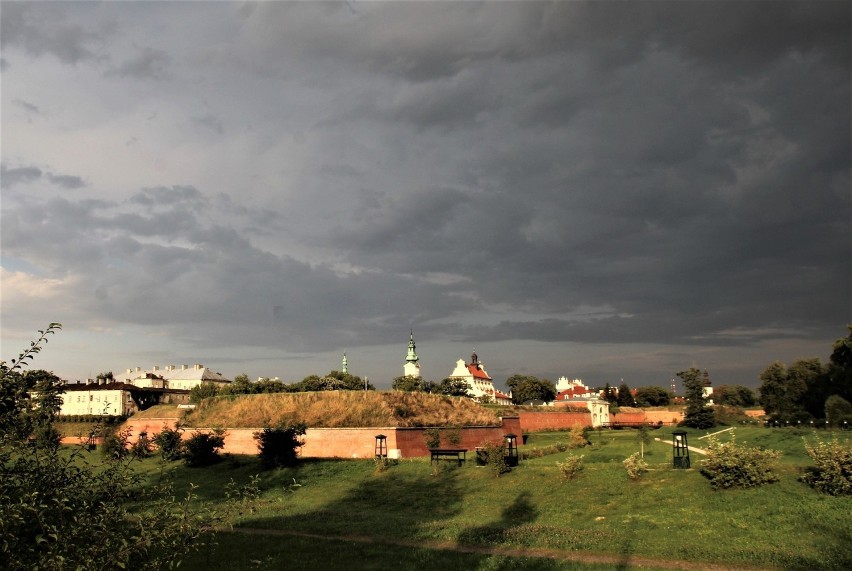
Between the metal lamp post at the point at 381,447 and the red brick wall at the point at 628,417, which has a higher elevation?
the metal lamp post at the point at 381,447

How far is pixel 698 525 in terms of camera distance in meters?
18.9

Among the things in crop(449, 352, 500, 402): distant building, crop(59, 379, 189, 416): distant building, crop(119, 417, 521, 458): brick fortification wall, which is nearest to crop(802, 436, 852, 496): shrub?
crop(119, 417, 521, 458): brick fortification wall

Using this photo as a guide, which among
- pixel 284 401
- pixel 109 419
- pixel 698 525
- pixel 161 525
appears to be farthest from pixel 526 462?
pixel 109 419

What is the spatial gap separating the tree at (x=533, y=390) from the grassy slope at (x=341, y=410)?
7437 cm

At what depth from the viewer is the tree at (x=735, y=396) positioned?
113 meters

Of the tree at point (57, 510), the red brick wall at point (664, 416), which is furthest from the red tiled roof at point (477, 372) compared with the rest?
the tree at point (57, 510)

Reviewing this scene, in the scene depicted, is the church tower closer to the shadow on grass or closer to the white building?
the white building

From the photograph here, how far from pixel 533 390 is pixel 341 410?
282 ft

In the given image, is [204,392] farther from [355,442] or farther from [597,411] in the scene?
[597,411]

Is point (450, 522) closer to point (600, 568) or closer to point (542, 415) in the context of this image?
point (600, 568)

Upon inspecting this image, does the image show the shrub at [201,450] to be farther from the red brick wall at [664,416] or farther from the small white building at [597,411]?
the red brick wall at [664,416]

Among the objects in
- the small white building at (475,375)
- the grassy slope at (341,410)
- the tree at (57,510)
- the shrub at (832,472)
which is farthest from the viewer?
the small white building at (475,375)

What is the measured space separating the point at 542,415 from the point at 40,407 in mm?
61180

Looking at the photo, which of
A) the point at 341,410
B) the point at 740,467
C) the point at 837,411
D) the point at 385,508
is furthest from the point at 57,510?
the point at 837,411
